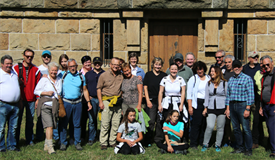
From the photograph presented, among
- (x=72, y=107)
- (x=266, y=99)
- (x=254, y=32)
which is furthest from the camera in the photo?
(x=254, y=32)

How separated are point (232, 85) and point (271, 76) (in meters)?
0.73

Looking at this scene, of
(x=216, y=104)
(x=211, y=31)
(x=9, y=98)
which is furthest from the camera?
(x=211, y=31)

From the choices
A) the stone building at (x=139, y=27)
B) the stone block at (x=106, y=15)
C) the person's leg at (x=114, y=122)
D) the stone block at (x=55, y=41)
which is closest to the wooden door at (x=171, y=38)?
the stone building at (x=139, y=27)

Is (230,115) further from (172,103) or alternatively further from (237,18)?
(237,18)

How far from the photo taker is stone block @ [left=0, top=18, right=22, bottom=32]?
8.38 metres

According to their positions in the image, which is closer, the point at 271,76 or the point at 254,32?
the point at 271,76

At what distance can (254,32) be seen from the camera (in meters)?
8.30

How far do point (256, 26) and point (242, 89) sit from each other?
3.67 metres

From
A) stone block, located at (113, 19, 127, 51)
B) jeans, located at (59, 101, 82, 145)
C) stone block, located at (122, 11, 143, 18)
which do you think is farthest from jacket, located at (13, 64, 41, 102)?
stone block, located at (122, 11, 143, 18)

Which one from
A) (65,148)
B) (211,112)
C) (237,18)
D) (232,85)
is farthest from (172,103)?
(237,18)

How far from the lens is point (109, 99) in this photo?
5.82 meters

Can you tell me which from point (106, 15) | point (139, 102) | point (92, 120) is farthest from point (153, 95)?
point (106, 15)

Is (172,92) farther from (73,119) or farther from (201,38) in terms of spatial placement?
(201,38)

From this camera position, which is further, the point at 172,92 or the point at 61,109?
the point at 172,92
